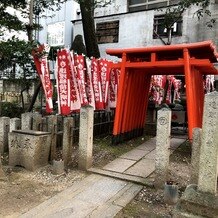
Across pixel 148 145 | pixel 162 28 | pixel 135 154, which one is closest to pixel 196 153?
pixel 135 154

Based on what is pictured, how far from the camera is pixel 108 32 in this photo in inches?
899

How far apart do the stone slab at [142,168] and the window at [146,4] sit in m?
16.7

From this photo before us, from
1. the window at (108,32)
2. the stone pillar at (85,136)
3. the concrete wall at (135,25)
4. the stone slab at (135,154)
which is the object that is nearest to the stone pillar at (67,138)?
the stone pillar at (85,136)

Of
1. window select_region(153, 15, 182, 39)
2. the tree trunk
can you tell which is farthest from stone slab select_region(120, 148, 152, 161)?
window select_region(153, 15, 182, 39)

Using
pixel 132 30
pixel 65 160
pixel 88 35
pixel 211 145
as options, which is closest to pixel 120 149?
pixel 65 160

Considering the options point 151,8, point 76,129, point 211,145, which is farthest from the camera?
point 151,8

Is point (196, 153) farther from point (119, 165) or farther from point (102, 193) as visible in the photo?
point (119, 165)

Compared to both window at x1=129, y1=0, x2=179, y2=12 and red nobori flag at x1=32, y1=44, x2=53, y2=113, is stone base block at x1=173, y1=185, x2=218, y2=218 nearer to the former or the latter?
red nobori flag at x1=32, y1=44, x2=53, y2=113

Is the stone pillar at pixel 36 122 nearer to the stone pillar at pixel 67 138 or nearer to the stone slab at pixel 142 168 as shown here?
the stone pillar at pixel 67 138

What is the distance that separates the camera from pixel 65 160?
6879mm

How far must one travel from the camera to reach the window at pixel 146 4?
21062mm

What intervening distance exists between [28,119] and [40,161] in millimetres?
1428

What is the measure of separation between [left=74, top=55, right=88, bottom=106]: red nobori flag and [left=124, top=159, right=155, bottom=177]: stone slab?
2899mm

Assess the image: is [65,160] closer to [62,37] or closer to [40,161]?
[40,161]
